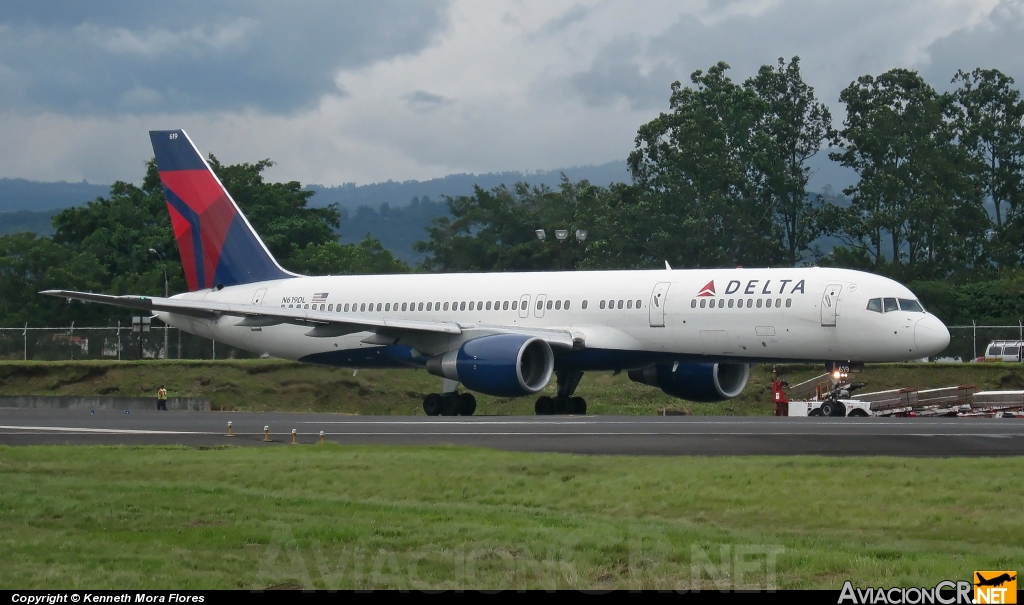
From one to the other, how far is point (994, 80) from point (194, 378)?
5652 cm

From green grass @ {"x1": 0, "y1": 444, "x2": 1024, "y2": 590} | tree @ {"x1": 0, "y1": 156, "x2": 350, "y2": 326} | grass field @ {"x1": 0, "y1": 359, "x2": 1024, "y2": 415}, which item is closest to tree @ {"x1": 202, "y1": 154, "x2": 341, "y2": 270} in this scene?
tree @ {"x1": 0, "y1": 156, "x2": 350, "y2": 326}

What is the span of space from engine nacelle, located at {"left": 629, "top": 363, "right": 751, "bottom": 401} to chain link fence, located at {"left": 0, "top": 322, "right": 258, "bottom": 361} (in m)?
22.5

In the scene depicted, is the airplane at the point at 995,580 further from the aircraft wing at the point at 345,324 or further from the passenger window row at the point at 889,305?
the aircraft wing at the point at 345,324

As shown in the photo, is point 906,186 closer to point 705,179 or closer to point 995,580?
point 705,179

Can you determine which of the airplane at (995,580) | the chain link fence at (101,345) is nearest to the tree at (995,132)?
the chain link fence at (101,345)

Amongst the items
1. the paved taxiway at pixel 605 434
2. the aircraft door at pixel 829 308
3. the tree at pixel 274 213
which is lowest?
the paved taxiway at pixel 605 434

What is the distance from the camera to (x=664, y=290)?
99.7 feet

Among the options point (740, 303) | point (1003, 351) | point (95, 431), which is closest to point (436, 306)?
point (740, 303)

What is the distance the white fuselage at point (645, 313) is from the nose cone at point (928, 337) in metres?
0.02

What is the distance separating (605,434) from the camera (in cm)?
2072

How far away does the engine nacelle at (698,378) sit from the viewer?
32562 mm

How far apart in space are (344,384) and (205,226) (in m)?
7.87

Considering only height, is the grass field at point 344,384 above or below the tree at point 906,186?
below

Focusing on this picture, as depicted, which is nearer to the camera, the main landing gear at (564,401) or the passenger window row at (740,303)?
the passenger window row at (740,303)
